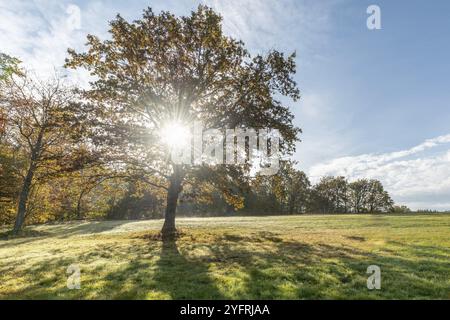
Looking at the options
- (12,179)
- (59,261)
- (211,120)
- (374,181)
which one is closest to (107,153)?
(211,120)

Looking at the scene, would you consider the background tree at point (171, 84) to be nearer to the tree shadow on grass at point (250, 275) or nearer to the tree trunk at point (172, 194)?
the tree trunk at point (172, 194)

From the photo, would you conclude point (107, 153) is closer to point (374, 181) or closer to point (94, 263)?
point (94, 263)

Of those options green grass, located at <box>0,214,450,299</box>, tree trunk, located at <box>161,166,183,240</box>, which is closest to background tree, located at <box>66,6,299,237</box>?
tree trunk, located at <box>161,166,183,240</box>

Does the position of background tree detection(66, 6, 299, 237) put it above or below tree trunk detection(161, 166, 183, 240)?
above

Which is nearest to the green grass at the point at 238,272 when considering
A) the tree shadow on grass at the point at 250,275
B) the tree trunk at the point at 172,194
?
the tree shadow on grass at the point at 250,275

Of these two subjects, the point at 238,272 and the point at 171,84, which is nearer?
the point at 238,272

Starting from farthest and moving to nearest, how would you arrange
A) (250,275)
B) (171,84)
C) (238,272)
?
(171,84) → (238,272) → (250,275)

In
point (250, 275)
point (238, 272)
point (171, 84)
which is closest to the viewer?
point (250, 275)

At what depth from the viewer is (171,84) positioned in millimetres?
23750

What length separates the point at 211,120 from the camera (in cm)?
2464

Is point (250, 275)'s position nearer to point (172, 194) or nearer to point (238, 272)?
point (238, 272)

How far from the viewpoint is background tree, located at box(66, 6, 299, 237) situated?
74.2 ft

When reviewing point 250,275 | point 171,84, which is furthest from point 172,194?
point 250,275

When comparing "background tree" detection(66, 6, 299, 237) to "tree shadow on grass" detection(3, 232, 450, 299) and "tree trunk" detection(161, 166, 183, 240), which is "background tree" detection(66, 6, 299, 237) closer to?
"tree trunk" detection(161, 166, 183, 240)
